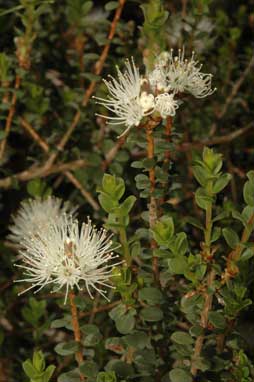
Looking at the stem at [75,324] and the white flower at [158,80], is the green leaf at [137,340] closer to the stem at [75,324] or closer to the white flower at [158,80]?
the stem at [75,324]

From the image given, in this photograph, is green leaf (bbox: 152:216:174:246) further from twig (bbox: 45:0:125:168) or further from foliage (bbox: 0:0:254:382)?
twig (bbox: 45:0:125:168)

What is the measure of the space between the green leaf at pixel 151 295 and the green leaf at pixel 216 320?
0.24ft

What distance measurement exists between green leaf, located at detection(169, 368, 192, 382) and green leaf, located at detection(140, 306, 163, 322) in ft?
0.24

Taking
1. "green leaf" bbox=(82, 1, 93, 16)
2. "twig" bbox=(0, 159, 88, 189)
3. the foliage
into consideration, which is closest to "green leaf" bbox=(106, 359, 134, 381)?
the foliage

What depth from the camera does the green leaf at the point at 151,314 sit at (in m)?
0.98

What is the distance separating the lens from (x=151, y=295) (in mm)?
973

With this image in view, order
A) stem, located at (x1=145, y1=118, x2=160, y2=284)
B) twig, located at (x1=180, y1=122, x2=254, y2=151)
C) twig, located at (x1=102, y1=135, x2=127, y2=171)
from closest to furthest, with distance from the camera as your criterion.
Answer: stem, located at (x1=145, y1=118, x2=160, y2=284) → twig, located at (x1=102, y1=135, x2=127, y2=171) → twig, located at (x1=180, y1=122, x2=254, y2=151)

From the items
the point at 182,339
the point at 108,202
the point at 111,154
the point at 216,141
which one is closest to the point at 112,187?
the point at 108,202

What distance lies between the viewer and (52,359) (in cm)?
136

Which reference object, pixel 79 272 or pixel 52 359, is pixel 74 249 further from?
pixel 52 359

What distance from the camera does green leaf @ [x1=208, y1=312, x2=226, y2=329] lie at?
94cm

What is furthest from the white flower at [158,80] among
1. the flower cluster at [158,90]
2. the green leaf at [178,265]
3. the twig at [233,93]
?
the twig at [233,93]

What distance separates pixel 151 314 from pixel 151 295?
0.03 metres

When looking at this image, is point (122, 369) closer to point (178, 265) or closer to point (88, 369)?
point (88, 369)
